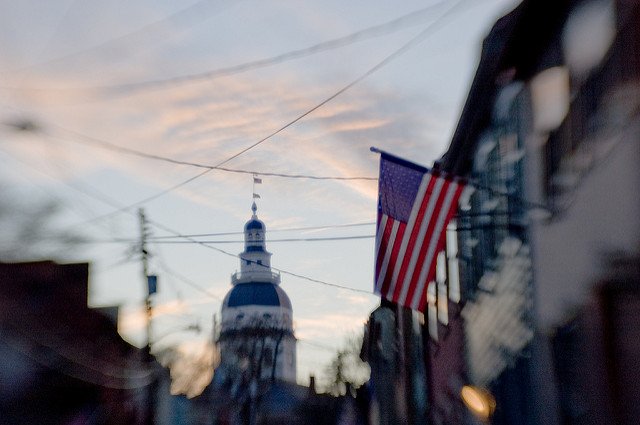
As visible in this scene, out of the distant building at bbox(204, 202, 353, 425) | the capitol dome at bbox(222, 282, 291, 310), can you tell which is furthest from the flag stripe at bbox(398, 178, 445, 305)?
the capitol dome at bbox(222, 282, 291, 310)

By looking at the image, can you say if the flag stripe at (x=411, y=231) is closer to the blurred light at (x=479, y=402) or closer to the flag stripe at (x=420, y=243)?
the flag stripe at (x=420, y=243)

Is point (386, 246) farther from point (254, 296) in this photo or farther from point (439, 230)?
point (254, 296)

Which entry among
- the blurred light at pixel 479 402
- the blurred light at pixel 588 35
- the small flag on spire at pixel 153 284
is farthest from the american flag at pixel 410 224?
the small flag on spire at pixel 153 284

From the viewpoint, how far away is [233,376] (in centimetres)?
7019

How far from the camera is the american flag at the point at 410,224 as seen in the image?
1045cm

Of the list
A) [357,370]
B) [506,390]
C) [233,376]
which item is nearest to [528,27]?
[506,390]

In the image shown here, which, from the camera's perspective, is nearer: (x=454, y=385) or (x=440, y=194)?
(x=440, y=194)

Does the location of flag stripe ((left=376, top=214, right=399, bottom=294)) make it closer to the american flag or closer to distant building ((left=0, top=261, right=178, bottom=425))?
the american flag

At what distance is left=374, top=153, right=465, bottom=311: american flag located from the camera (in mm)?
10453

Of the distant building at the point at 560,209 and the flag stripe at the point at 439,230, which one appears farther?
the flag stripe at the point at 439,230

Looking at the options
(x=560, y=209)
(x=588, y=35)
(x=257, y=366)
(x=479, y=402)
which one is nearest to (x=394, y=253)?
(x=479, y=402)

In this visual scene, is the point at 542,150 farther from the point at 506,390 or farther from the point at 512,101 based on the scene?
the point at 506,390

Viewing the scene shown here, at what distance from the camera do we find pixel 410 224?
1126 cm

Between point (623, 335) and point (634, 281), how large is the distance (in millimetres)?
665
